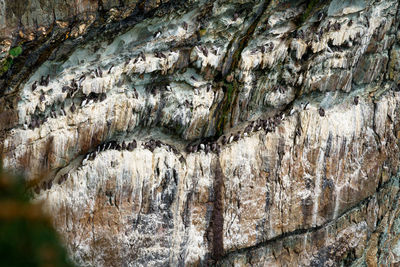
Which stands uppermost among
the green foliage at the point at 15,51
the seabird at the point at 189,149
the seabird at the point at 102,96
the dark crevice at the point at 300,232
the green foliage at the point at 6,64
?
the green foliage at the point at 15,51

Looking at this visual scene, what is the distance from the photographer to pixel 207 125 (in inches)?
Result: 614

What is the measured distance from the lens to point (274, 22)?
15.0 m

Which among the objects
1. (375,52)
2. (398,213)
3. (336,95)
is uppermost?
(375,52)

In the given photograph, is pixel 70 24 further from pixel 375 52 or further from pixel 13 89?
pixel 375 52

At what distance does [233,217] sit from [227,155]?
194 cm

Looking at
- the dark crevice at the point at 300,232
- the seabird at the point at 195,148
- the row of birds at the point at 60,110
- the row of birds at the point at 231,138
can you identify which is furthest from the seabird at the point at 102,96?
the dark crevice at the point at 300,232

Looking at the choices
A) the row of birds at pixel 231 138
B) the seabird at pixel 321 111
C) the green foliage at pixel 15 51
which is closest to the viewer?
the green foliage at pixel 15 51

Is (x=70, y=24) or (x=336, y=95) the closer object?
(x=70, y=24)

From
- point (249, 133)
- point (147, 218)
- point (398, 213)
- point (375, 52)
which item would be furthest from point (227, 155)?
point (398, 213)

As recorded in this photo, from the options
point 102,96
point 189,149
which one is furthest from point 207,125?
point 102,96

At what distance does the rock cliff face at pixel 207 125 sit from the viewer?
44.5ft

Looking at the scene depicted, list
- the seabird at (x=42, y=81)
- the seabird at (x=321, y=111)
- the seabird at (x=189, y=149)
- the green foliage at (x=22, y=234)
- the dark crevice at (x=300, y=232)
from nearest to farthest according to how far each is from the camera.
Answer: the green foliage at (x=22, y=234)
the seabird at (x=42, y=81)
the seabird at (x=189, y=149)
the seabird at (x=321, y=111)
the dark crevice at (x=300, y=232)

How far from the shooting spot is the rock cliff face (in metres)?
13.6

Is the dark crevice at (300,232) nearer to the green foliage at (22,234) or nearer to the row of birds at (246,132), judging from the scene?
the row of birds at (246,132)
